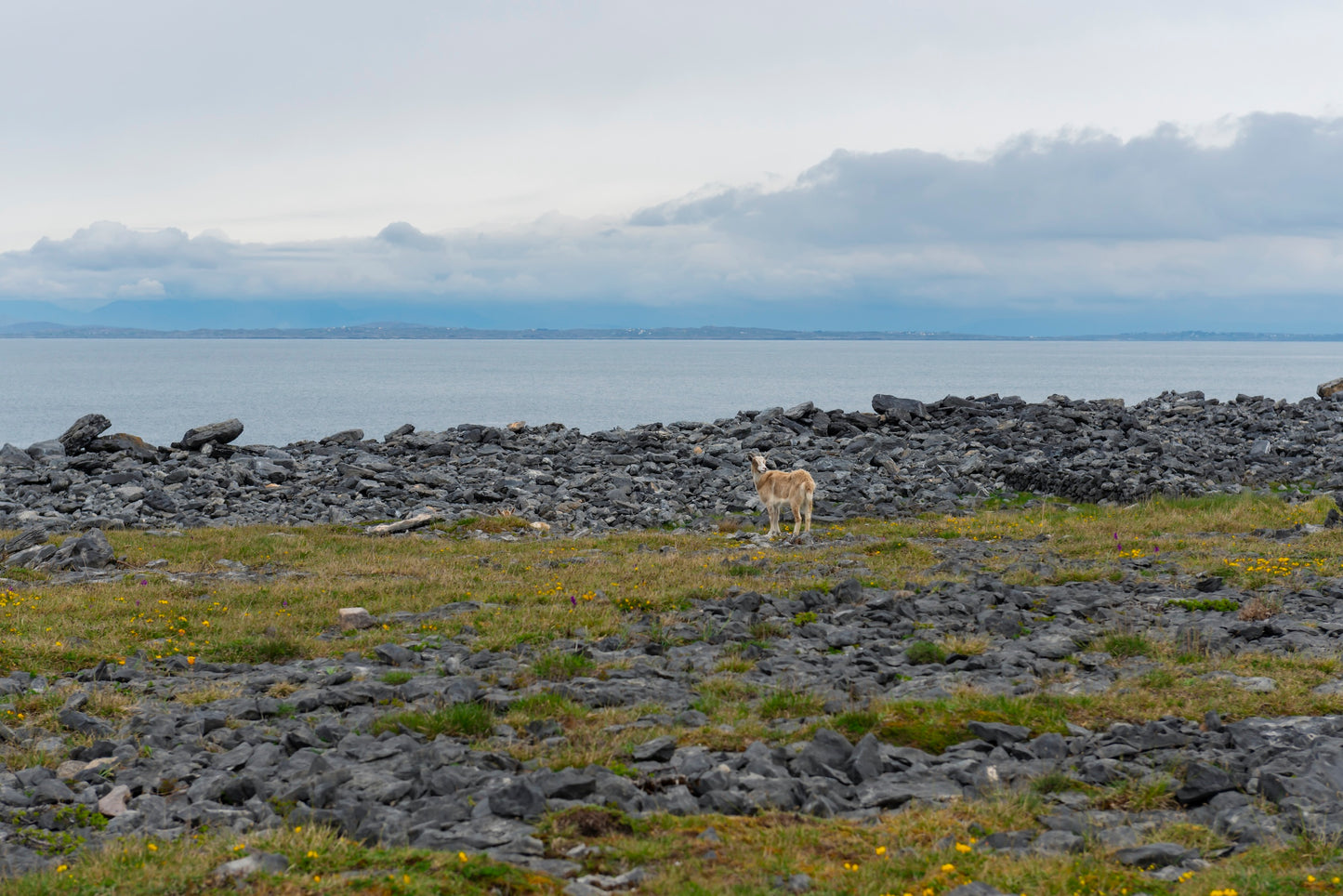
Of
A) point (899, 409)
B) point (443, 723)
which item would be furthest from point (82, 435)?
point (443, 723)

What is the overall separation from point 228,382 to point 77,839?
165m

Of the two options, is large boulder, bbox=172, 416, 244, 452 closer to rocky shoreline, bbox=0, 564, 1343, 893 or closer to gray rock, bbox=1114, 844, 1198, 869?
rocky shoreline, bbox=0, 564, 1343, 893

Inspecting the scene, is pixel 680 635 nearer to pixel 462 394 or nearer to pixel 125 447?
pixel 125 447

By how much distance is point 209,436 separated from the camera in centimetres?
4131

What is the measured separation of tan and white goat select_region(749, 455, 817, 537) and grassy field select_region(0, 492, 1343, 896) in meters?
0.99

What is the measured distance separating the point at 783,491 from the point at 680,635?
31.8 ft

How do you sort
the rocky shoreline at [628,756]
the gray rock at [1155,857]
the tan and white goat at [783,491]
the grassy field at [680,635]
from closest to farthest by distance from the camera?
the grassy field at [680,635] < the gray rock at [1155,857] < the rocky shoreline at [628,756] < the tan and white goat at [783,491]

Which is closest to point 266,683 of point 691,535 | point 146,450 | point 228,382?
point 691,535

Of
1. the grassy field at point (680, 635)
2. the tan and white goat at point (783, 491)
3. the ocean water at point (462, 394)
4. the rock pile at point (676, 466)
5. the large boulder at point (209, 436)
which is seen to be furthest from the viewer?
the ocean water at point (462, 394)

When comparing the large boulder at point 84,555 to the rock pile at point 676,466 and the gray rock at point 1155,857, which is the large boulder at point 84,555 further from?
the gray rock at point 1155,857

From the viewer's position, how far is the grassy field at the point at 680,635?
7.12 metres

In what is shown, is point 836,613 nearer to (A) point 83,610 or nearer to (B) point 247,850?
(B) point 247,850

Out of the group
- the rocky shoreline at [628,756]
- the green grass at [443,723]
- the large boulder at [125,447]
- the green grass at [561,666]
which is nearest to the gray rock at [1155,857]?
the rocky shoreline at [628,756]

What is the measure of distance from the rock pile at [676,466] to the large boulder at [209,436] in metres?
0.08
